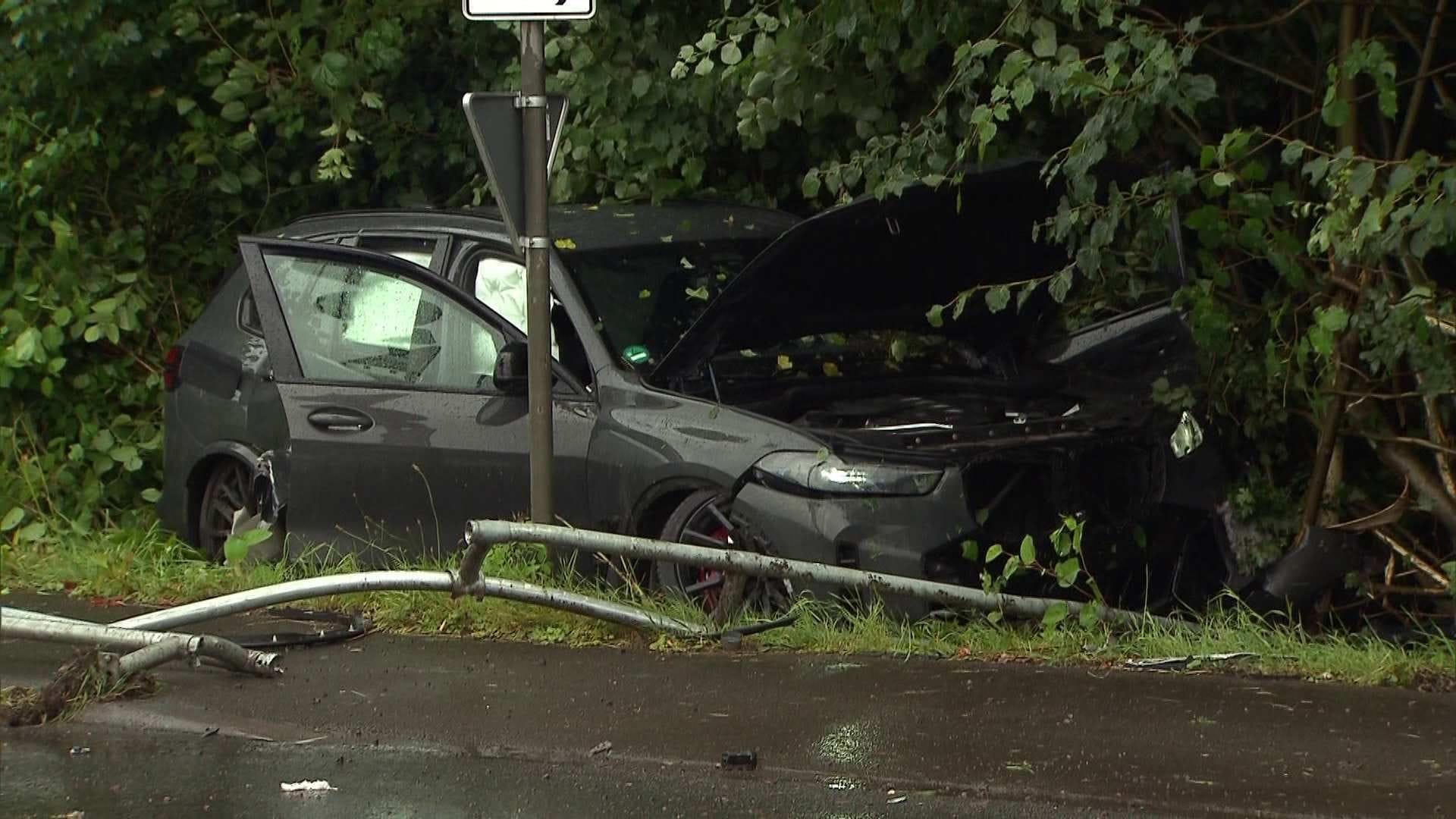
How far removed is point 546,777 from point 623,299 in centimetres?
285

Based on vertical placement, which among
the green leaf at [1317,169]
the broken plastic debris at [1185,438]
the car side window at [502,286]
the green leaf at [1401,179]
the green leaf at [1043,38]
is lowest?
the broken plastic debris at [1185,438]

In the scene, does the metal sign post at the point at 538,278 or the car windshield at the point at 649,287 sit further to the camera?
the car windshield at the point at 649,287

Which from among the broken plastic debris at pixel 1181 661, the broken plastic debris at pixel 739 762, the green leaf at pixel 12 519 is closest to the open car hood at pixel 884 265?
the broken plastic debris at pixel 1181 661

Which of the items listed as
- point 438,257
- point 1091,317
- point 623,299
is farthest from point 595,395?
point 1091,317

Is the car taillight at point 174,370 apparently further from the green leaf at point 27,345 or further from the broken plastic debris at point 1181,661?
the broken plastic debris at point 1181,661

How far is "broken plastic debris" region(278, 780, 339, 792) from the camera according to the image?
534 centimetres

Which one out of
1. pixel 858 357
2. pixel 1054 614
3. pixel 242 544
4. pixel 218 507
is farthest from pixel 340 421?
pixel 1054 614

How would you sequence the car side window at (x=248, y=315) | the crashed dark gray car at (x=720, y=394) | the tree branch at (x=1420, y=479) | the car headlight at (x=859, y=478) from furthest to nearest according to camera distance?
the car side window at (x=248, y=315) < the tree branch at (x=1420, y=479) < the crashed dark gray car at (x=720, y=394) < the car headlight at (x=859, y=478)

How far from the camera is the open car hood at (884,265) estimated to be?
23.8 feet

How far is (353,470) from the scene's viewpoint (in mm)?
8039

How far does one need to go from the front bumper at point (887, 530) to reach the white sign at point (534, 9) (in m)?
1.92

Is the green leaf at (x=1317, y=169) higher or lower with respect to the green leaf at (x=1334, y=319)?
higher

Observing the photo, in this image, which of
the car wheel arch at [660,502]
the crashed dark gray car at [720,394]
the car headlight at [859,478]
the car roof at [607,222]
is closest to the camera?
the car headlight at [859,478]

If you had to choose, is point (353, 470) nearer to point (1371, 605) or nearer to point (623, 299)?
point (623, 299)
